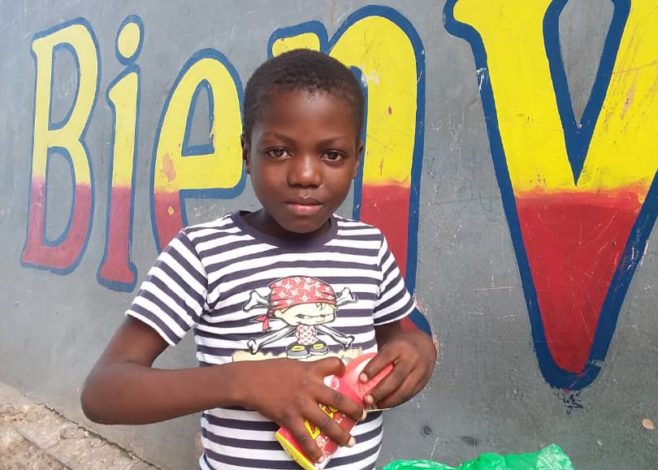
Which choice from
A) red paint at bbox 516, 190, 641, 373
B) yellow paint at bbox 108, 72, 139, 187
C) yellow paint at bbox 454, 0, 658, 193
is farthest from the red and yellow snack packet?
yellow paint at bbox 108, 72, 139, 187

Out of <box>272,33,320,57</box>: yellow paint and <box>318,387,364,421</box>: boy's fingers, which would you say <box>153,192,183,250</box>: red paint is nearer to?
<box>272,33,320,57</box>: yellow paint

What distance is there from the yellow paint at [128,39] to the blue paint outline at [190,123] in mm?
588

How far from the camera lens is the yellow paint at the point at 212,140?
253 cm

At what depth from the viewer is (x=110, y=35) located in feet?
10.5

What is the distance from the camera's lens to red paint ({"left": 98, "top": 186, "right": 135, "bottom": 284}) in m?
3.02

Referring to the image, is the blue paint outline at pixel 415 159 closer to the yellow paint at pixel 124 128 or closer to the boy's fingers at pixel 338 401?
the boy's fingers at pixel 338 401

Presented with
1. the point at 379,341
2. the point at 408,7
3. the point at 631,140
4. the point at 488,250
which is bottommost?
the point at 379,341

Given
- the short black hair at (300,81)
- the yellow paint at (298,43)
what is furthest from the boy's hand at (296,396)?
the yellow paint at (298,43)

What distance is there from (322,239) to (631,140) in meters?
0.85

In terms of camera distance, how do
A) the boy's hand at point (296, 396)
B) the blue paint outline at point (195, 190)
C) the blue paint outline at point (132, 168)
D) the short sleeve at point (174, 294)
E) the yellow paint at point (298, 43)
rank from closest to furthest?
1. the boy's hand at point (296, 396)
2. the short sleeve at point (174, 294)
3. the yellow paint at point (298, 43)
4. the blue paint outline at point (195, 190)
5. the blue paint outline at point (132, 168)

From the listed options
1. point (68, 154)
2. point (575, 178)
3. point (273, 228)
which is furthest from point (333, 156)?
point (68, 154)

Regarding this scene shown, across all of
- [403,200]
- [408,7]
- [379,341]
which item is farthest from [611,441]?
[408,7]

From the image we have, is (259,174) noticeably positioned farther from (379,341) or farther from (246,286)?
(379,341)

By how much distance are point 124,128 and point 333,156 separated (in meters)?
2.24
